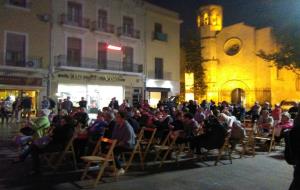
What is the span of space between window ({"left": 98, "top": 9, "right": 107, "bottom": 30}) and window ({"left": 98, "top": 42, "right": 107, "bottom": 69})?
1318 millimetres

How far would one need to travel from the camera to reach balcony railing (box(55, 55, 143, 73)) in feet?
81.2

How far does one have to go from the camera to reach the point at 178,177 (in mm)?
7363

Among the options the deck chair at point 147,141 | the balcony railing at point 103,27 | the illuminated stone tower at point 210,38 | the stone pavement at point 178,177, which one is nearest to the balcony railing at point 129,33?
the balcony railing at point 103,27

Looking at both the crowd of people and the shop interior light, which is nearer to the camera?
the crowd of people

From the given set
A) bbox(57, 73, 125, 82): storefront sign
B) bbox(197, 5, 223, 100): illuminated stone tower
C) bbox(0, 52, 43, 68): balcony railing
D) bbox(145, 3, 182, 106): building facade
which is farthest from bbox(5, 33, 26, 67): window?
bbox(197, 5, 223, 100): illuminated stone tower

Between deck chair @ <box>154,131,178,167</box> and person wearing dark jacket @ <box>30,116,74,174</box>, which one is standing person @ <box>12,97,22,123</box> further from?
person wearing dark jacket @ <box>30,116,74,174</box>

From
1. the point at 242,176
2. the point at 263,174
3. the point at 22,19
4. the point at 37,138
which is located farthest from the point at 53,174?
the point at 22,19

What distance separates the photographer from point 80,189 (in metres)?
6.39

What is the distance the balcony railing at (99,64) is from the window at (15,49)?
2289mm

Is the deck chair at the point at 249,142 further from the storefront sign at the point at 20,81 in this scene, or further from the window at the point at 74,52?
the window at the point at 74,52

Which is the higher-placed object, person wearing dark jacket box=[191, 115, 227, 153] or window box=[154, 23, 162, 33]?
window box=[154, 23, 162, 33]

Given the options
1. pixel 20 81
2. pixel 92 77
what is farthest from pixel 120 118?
pixel 92 77

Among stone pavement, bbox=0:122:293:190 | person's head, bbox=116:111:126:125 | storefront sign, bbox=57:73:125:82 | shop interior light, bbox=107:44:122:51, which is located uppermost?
shop interior light, bbox=107:44:122:51

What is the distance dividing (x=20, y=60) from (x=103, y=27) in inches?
279
